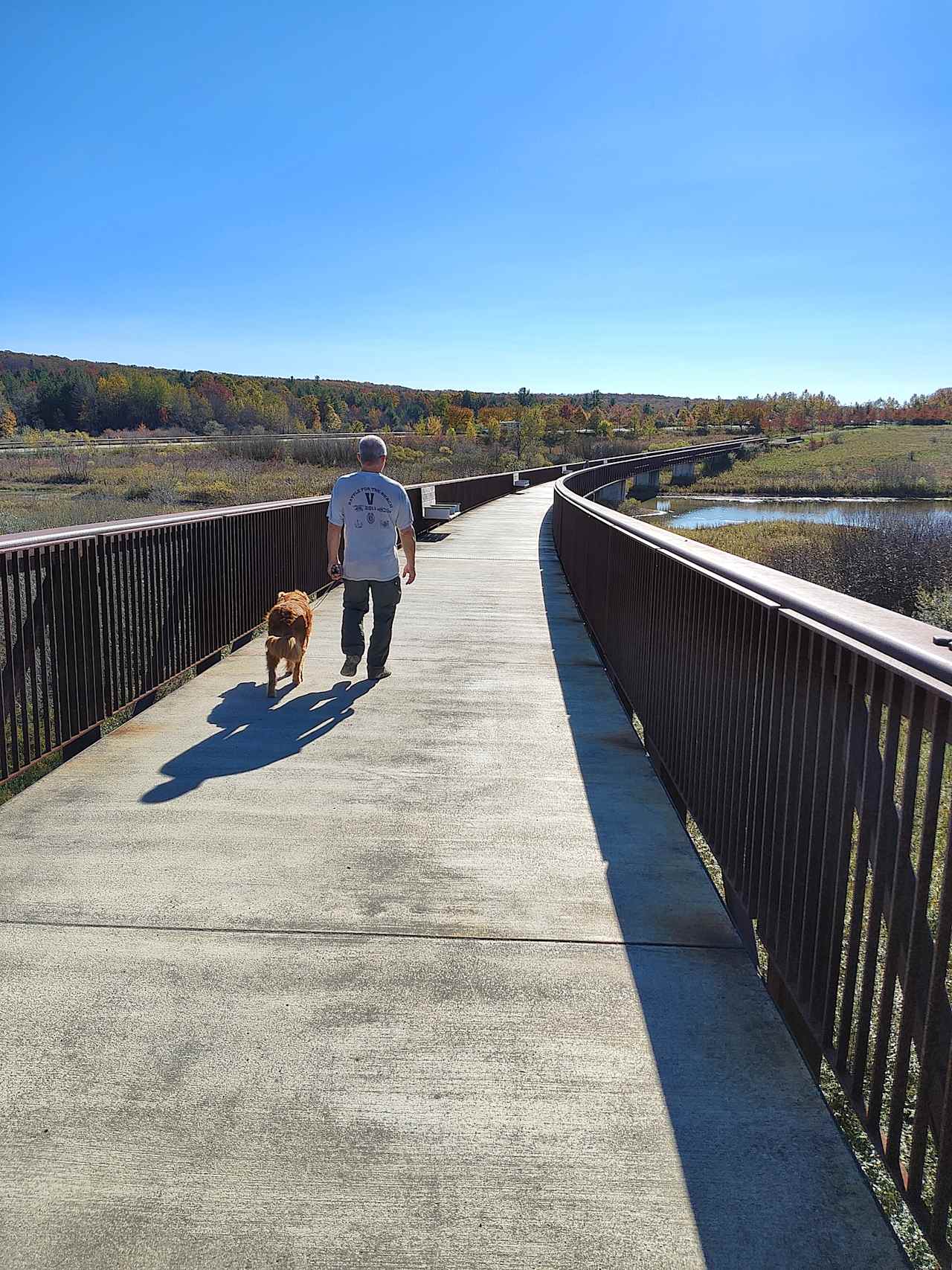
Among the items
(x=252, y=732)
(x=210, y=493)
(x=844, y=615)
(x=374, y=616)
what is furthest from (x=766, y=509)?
(x=844, y=615)

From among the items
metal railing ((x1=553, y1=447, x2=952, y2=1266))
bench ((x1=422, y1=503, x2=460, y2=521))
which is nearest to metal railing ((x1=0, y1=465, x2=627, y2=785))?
metal railing ((x1=553, y1=447, x2=952, y2=1266))

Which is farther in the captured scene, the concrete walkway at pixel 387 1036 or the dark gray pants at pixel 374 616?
the dark gray pants at pixel 374 616

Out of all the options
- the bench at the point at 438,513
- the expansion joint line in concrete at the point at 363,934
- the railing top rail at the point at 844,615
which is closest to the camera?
the railing top rail at the point at 844,615

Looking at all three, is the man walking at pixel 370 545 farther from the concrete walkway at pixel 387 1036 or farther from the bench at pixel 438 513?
the bench at pixel 438 513

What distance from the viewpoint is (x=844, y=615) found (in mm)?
2928

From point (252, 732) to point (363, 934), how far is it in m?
2.93

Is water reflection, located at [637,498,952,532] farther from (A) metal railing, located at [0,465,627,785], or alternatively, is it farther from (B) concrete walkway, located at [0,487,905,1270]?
(B) concrete walkway, located at [0,487,905,1270]

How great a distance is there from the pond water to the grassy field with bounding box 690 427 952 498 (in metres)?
4.04

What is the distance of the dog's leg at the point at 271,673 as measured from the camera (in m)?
7.31

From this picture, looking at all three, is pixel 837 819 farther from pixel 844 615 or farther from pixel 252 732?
pixel 252 732

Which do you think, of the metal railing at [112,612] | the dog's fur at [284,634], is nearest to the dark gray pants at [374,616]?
the dog's fur at [284,634]

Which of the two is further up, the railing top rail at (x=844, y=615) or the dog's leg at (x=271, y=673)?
the railing top rail at (x=844, y=615)

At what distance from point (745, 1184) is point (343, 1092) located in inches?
41.6

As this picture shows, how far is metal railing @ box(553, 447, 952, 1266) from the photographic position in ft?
7.35
